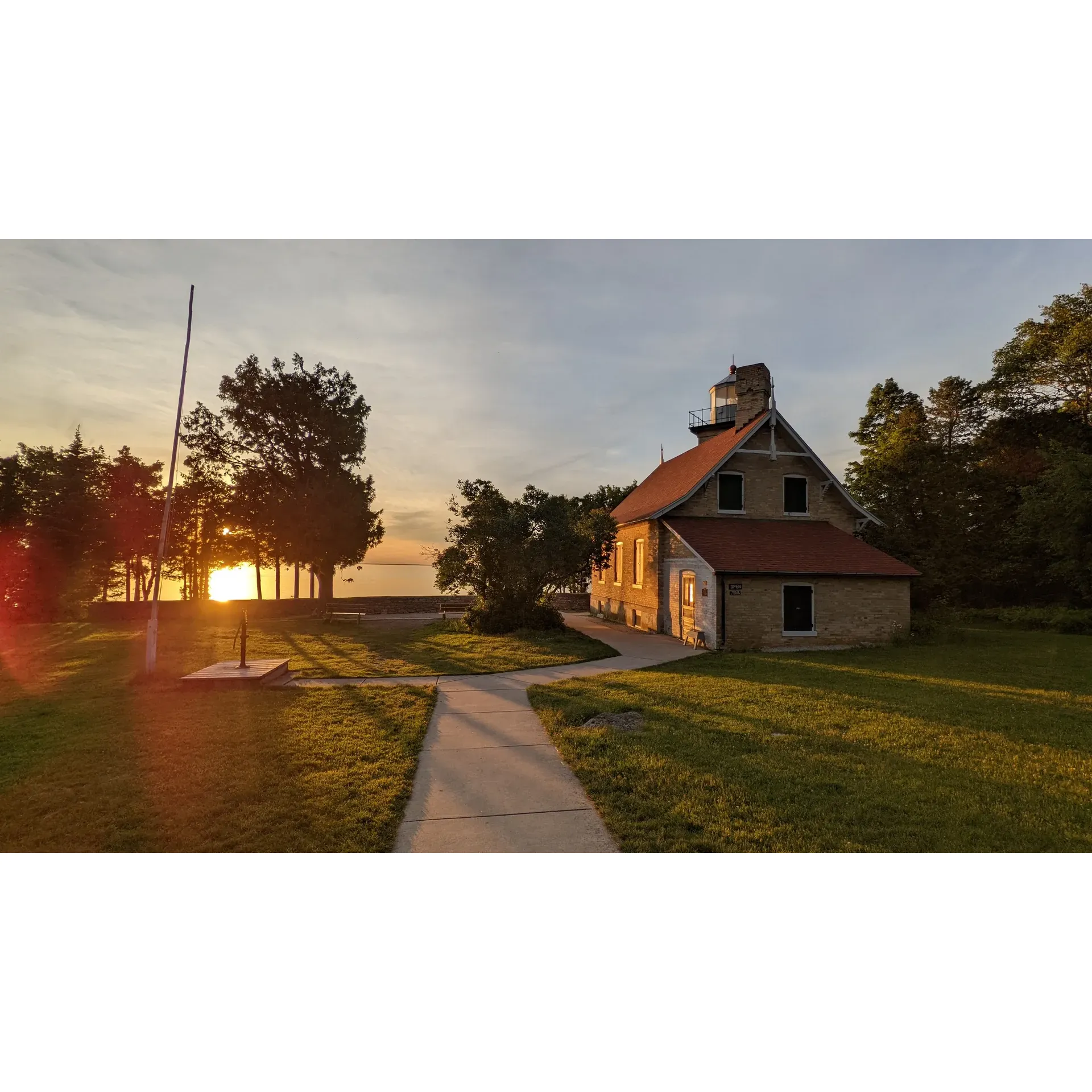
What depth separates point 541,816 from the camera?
17.7 feet

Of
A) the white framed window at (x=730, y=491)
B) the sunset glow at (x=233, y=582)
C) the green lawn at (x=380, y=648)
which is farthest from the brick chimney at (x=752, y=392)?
the sunset glow at (x=233, y=582)

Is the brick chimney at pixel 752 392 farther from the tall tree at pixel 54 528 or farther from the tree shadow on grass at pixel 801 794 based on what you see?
the tall tree at pixel 54 528

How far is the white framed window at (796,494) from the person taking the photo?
2119cm

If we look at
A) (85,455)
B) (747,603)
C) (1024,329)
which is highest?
(1024,329)

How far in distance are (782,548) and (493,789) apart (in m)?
15.9

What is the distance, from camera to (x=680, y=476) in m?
23.8

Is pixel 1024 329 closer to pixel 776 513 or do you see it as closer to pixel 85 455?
Answer: pixel 776 513

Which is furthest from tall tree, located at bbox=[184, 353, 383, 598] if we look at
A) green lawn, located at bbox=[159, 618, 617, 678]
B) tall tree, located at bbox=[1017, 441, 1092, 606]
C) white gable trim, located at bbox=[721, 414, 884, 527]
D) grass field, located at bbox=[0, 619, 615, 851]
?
tall tree, located at bbox=[1017, 441, 1092, 606]

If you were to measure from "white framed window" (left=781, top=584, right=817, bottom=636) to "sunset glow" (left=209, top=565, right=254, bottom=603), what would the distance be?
102ft

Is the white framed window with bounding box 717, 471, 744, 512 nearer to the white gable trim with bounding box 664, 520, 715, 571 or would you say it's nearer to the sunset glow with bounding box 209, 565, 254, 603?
the white gable trim with bounding box 664, 520, 715, 571

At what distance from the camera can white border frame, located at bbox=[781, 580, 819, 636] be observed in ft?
57.7

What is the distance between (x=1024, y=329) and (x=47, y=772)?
46558 mm

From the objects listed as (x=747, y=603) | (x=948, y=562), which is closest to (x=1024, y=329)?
(x=948, y=562)

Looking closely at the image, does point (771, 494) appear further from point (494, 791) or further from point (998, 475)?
point (998, 475)
